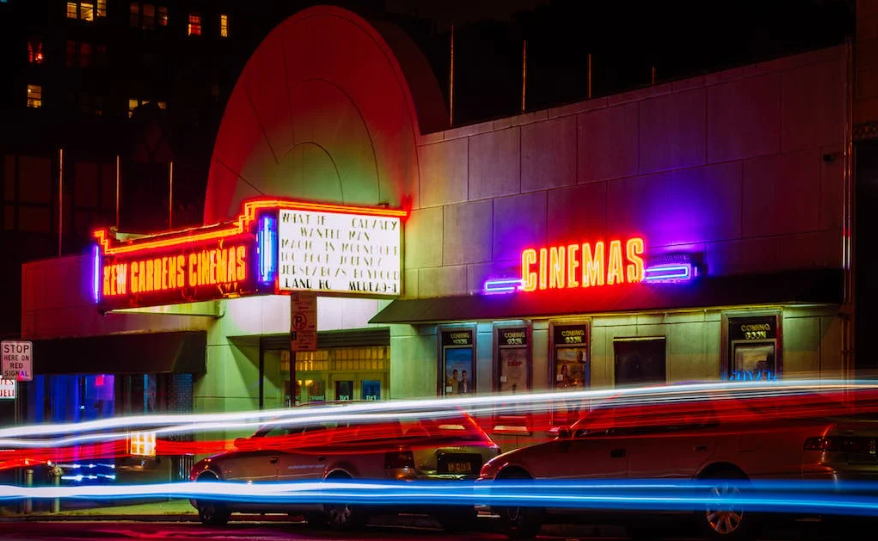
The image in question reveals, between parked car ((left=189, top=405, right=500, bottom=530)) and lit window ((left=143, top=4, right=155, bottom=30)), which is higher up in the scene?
lit window ((left=143, top=4, right=155, bottom=30))

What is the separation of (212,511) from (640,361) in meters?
6.95

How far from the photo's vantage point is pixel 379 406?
1864cm

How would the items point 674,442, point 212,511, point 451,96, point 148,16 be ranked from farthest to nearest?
1. point 148,16
2. point 451,96
3. point 212,511
4. point 674,442

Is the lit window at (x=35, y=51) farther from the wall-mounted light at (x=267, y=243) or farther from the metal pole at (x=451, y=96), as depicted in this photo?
the wall-mounted light at (x=267, y=243)

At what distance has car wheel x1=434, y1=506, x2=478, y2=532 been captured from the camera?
17484mm

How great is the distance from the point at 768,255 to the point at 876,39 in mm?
3278

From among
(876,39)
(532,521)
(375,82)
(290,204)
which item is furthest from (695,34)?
(532,521)

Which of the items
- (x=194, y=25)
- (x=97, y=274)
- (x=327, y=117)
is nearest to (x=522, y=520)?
(x=327, y=117)

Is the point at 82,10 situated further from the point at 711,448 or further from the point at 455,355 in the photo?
the point at 711,448

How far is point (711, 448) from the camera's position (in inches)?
567

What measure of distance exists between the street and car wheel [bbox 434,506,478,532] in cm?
17

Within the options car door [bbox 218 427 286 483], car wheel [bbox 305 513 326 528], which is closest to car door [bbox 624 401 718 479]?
car wheel [bbox 305 513 326 528]

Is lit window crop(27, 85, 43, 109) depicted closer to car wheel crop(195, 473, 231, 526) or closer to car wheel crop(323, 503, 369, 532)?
car wheel crop(195, 473, 231, 526)

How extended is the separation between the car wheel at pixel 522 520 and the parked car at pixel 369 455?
3.10ft
